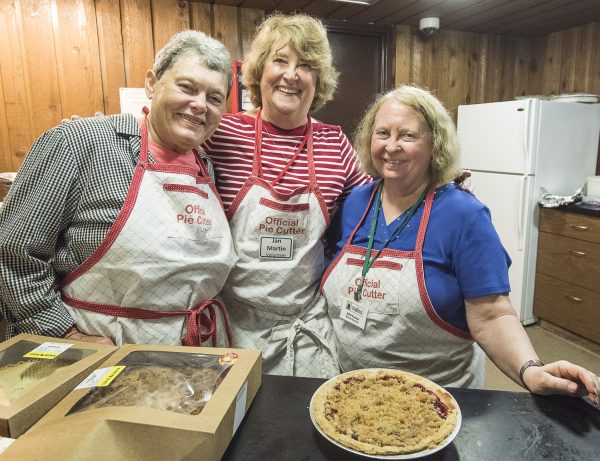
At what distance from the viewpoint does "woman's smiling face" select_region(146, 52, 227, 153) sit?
45.3 inches

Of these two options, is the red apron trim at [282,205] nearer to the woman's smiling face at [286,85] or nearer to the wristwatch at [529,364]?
the woman's smiling face at [286,85]

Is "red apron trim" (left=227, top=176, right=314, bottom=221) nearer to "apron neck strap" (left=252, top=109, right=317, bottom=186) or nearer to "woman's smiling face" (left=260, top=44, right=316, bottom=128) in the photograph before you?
"apron neck strap" (left=252, top=109, right=317, bottom=186)

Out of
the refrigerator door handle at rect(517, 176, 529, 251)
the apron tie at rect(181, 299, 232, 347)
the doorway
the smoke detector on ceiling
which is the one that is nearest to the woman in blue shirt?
the apron tie at rect(181, 299, 232, 347)

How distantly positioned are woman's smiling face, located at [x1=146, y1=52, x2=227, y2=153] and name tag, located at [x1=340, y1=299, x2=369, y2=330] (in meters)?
0.61

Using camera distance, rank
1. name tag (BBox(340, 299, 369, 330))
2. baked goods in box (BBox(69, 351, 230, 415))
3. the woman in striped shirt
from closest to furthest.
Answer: baked goods in box (BBox(69, 351, 230, 415)) → name tag (BBox(340, 299, 369, 330)) → the woman in striped shirt

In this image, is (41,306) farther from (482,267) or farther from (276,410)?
(482,267)

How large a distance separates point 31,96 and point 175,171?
2324mm

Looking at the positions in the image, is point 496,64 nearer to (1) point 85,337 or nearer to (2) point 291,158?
(2) point 291,158

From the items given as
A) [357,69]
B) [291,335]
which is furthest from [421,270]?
[357,69]

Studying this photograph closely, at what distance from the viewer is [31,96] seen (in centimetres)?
287

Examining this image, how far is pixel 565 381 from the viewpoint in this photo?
0.88 metres

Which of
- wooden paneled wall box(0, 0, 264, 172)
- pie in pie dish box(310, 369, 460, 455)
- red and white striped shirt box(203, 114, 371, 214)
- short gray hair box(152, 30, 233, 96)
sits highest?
wooden paneled wall box(0, 0, 264, 172)

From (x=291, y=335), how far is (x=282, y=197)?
0.41 m

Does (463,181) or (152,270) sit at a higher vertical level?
(463,181)
